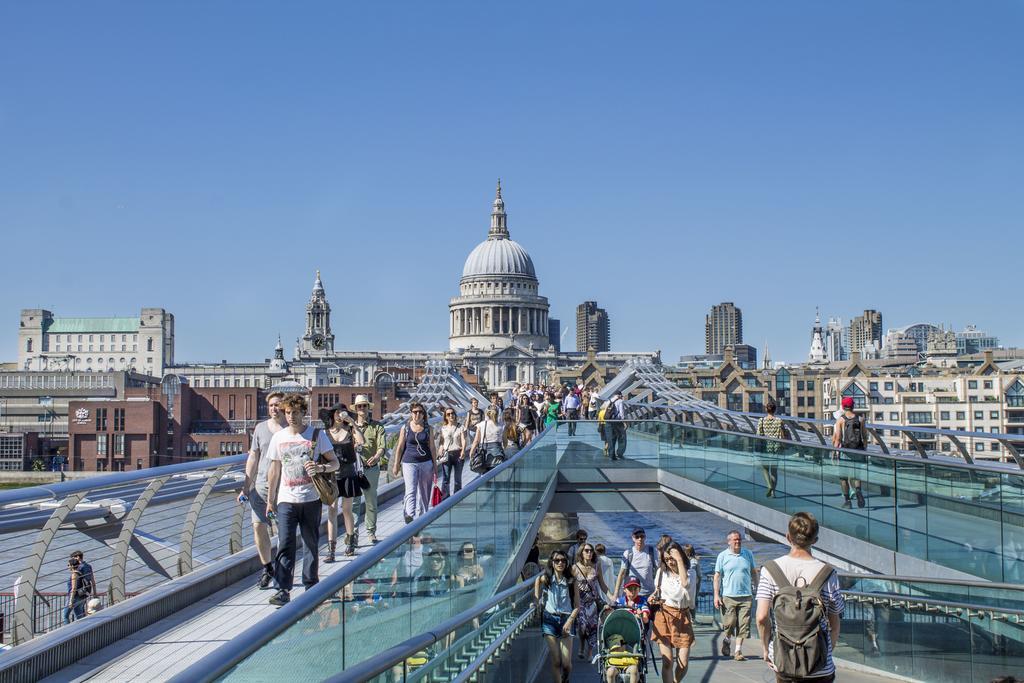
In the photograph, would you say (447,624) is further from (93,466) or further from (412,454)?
(93,466)

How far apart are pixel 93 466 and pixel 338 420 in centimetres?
9100

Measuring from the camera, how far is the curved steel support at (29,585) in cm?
627

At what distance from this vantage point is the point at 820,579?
18.9 feet

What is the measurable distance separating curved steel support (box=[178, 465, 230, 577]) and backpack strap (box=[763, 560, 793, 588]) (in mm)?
4675

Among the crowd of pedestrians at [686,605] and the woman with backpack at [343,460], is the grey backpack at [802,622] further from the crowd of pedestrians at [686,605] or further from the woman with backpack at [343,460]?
the woman with backpack at [343,460]

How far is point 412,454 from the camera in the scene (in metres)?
11.2

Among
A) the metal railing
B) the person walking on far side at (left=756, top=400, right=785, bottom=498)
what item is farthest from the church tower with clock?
the person walking on far side at (left=756, top=400, right=785, bottom=498)

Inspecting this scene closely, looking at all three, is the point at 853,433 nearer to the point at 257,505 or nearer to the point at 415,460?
the point at 415,460

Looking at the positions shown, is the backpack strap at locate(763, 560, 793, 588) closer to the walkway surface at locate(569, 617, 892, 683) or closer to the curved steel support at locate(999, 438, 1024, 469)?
the walkway surface at locate(569, 617, 892, 683)

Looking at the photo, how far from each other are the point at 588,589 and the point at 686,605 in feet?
3.10

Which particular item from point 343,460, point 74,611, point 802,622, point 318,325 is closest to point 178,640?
point 74,611

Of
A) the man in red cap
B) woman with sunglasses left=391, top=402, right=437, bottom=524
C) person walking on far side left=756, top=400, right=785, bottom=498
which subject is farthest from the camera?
person walking on far side left=756, top=400, right=785, bottom=498

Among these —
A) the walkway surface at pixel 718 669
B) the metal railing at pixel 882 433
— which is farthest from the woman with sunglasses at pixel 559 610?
the metal railing at pixel 882 433

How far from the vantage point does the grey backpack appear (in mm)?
5750
